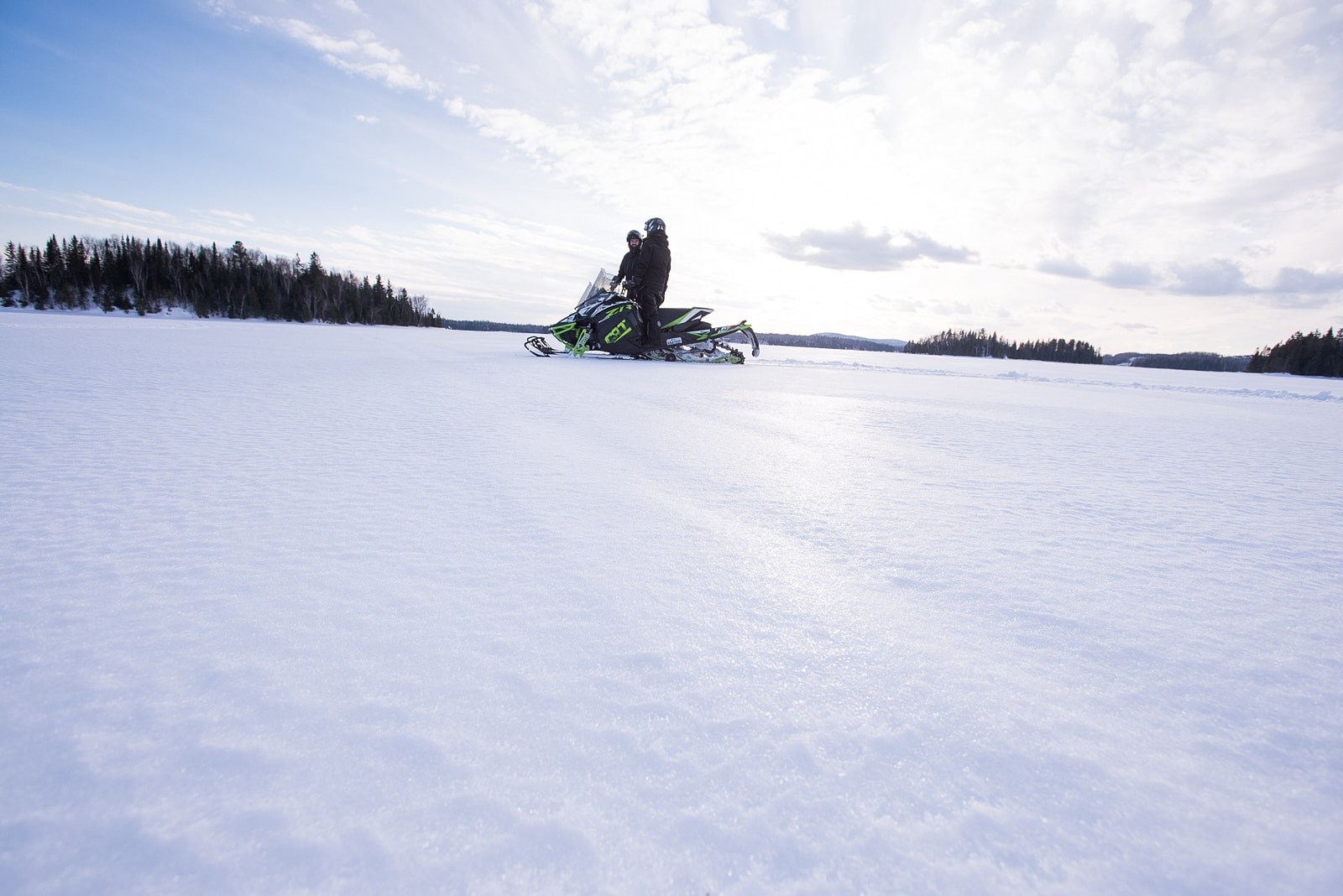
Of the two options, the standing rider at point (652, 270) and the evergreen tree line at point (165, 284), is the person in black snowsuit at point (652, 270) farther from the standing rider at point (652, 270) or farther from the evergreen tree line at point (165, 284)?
the evergreen tree line at point (165, 284)

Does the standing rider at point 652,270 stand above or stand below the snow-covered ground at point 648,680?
above

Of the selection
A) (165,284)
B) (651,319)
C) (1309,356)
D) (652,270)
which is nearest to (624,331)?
(651,319)

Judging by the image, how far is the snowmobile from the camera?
8.95 m

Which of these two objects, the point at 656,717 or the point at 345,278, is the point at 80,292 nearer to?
the point at 345,278

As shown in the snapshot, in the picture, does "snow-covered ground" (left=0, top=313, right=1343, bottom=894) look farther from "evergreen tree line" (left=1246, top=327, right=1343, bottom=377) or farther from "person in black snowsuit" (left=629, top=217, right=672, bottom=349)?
"evergreen tree line" (left=1246, top=327, right=1343, bottom=377)

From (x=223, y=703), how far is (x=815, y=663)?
0.94 m

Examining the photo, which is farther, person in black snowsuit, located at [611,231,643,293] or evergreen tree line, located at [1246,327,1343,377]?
evergreen tree line, located at [1246,327,1343,377]

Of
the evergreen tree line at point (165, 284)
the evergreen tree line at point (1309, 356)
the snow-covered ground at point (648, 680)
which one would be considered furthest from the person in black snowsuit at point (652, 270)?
the evergreen tree line at point (1309, 356)

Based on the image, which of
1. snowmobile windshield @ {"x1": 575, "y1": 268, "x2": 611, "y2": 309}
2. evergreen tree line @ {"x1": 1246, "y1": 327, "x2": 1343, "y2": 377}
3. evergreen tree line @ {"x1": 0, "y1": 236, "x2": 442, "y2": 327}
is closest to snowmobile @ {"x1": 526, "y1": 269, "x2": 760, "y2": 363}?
snowmobile windshield @ {"x1": 575, "y1": 268, "x2": 611, "y2": 309}

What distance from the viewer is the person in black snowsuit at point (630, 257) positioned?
345 inches

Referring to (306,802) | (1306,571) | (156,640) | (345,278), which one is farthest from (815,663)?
(345,278)

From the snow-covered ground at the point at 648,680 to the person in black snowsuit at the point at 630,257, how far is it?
23.5 feet

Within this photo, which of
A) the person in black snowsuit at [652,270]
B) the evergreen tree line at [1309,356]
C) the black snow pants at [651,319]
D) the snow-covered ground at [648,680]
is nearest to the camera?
the snow-covered ground at [648,680]

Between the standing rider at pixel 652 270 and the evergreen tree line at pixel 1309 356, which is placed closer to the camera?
the standing rider at pixel 652 270
